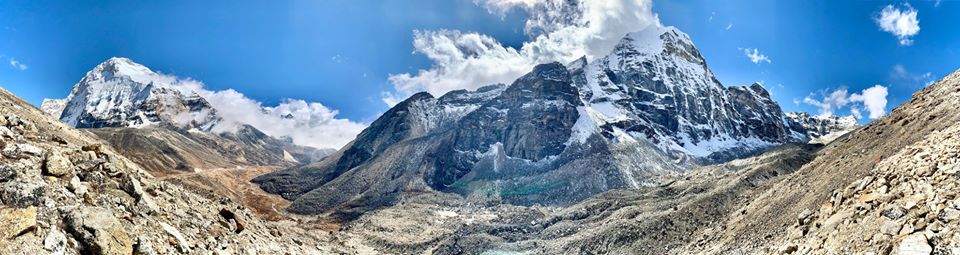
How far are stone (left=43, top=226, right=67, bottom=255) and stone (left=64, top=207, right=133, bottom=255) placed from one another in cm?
42

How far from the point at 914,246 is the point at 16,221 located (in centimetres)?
2669

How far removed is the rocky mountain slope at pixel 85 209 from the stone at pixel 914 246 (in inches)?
958

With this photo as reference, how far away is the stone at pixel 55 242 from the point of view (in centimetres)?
1647

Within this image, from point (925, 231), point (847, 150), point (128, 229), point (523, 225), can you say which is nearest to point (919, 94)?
point (847, 150)

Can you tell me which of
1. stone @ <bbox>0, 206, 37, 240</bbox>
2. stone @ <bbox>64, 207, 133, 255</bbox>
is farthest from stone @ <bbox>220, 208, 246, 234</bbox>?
stone @ <bbox>0, 206, 37, 240</bbox>

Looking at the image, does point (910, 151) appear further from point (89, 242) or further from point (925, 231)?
point (89, 242)

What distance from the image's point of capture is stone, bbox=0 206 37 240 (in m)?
16.1

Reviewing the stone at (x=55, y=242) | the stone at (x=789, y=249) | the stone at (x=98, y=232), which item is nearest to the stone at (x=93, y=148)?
the stone at (x=98, y=232)

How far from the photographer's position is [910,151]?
29047 millimetres

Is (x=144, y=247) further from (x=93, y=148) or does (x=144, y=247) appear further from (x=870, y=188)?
(x=870, y=188)

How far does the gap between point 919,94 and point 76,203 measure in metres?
60.1

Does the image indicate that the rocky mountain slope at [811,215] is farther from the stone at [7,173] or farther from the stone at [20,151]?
the stone at [20,151]

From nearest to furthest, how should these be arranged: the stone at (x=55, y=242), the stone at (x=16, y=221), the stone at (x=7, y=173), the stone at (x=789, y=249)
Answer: the stone at (x=16, y=221) < the stone at (x=55, y=242) < the stone at (x=7, y=173) < the stone at (x=789, y=249)

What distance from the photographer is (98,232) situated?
706 inches
